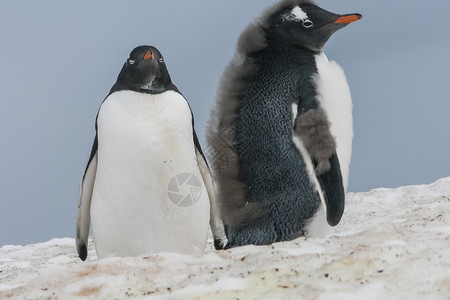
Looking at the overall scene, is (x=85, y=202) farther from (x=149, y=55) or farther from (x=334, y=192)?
(x=334, y=192)

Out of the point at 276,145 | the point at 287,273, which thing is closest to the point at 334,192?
the point at 276,145

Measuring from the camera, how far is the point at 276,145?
3.89m

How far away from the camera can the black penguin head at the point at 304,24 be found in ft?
13.8

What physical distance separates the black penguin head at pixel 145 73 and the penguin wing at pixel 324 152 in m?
0.87

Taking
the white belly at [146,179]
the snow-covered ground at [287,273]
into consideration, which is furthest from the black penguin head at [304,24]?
the snow-covered ground at [287,273]

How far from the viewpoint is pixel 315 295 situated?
72.7 inches

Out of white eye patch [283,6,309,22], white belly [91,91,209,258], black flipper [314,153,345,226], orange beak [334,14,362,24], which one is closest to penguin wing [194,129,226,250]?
white belly [91,91,209,258]

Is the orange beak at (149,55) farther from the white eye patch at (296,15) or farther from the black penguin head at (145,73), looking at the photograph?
the white eye patch at (296,15)

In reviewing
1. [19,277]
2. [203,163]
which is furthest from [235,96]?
[19,277]

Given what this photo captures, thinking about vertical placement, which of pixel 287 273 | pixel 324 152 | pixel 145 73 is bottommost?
pixel 324 152

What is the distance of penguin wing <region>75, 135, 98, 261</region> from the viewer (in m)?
3.84

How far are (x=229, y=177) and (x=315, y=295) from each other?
2193mm

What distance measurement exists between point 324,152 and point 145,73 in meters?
1.21

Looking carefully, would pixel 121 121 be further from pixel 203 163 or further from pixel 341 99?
pixel 341 99
